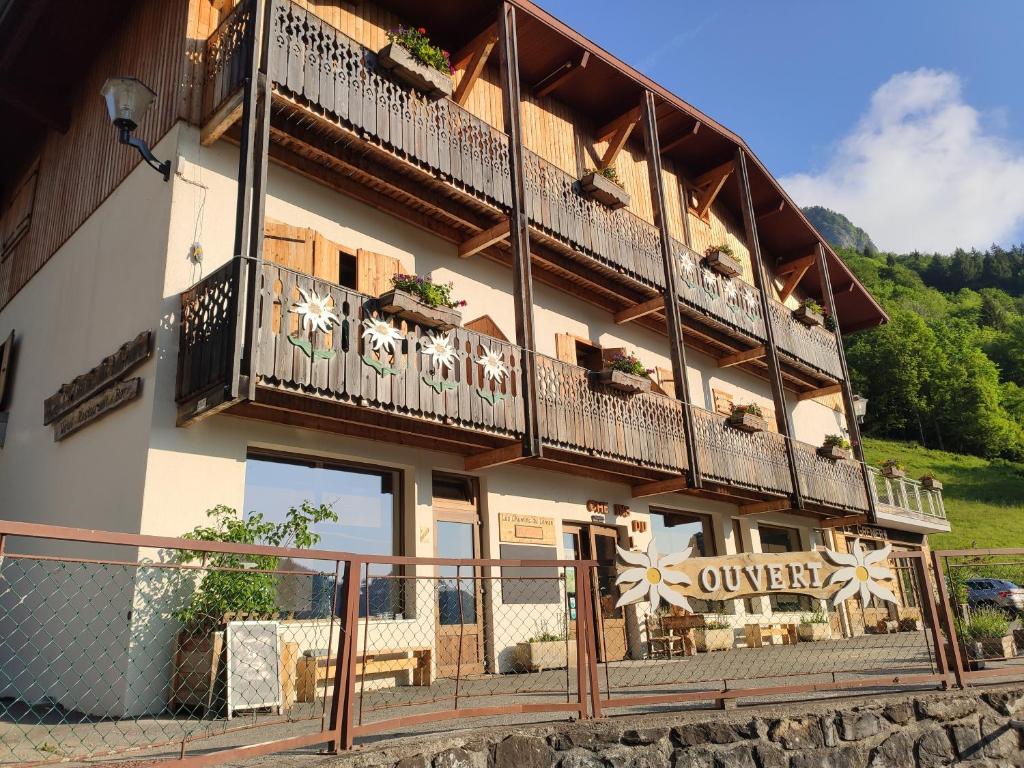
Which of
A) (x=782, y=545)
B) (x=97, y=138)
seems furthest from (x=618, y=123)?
(x=782, y=545)

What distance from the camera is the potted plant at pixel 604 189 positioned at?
43.7 feet

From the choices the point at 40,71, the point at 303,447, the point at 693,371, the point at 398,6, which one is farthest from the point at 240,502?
the point at 693,371

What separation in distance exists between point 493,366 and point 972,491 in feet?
141

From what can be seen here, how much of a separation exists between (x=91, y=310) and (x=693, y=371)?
11.3 m

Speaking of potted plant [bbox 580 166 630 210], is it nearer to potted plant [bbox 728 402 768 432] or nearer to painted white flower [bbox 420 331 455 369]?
potted plant [bbox 728 402 768 432]

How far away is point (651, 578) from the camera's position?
6.50 metres

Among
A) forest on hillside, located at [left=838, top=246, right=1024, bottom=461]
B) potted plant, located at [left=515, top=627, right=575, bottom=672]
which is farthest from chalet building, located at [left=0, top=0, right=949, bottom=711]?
forest on hillside, located at [left=838, top=246, right=1024, bottom=461]

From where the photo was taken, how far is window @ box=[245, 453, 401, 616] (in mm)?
9172

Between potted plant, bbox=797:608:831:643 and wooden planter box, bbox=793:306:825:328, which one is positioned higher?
wooden planter box, bbox=793:306:825:328

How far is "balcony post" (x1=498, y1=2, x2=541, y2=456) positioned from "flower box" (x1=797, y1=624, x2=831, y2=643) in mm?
8876

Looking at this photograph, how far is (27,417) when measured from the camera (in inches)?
479

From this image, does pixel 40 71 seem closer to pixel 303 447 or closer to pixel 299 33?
pixel 299 33

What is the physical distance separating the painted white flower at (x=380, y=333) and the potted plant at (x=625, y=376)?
3.86 metres

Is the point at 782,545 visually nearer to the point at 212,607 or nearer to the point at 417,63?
the point at 417,63
